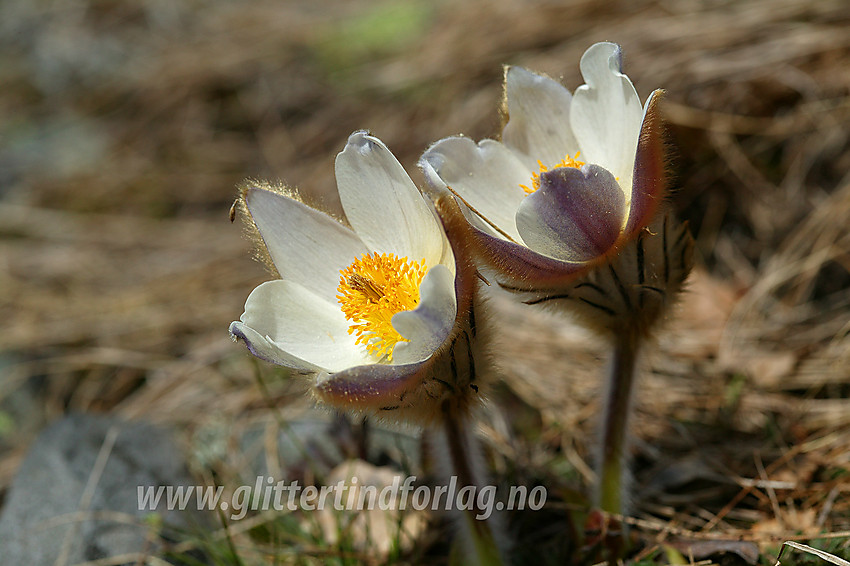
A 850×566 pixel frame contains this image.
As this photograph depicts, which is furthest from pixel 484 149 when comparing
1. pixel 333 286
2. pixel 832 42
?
pixel 832 42

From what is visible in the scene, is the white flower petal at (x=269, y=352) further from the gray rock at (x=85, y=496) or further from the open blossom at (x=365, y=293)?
the gray rock at (x=85, y=496)

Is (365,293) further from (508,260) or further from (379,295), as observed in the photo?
(508,260)

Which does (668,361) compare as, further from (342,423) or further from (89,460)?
(89,460)

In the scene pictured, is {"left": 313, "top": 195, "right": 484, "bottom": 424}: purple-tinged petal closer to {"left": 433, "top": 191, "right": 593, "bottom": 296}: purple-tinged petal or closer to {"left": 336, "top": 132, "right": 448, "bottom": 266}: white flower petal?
{"left": 433, "top": 191, "right": 593, "bottom": 296}: purple-tinged petal

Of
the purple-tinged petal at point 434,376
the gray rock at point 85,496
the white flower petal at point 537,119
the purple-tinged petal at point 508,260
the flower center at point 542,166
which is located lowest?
the gray rock at point 85,496

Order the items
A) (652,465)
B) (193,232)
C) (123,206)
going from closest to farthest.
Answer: (652,465) < (193,232) < (123,206)

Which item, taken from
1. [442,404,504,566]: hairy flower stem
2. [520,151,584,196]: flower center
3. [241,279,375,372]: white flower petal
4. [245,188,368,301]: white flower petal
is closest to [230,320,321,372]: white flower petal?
[241,279,375,372]: white flower petal

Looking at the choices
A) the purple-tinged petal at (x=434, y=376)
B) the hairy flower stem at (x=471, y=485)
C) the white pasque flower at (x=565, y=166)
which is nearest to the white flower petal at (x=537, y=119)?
the white pasque flower at (x=565, y=166)

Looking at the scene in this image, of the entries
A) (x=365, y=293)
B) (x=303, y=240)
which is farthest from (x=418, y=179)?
(x=365, y=293)
